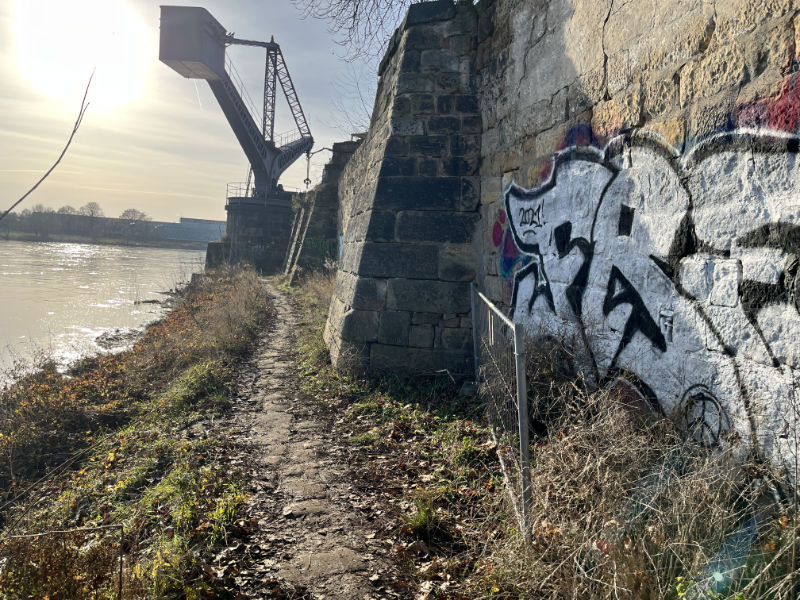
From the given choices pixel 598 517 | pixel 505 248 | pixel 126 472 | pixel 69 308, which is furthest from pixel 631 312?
pixel 69 308

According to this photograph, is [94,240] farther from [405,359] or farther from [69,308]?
[405,359]

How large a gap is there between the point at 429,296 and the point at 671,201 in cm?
320

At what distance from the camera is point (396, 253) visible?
5922 mm

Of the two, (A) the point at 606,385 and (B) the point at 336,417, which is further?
(B) the point at 336,417

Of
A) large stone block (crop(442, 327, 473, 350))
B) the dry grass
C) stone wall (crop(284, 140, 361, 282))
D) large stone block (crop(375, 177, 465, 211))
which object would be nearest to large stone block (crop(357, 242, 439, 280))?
large stone block (crop(375, 177, 465, 211))

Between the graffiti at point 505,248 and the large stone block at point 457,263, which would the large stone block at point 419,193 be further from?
the graffiti at point 505,248

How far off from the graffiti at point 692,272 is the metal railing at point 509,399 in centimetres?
57

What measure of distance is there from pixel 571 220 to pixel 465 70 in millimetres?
2873

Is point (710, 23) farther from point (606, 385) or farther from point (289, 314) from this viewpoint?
point (289, 314)

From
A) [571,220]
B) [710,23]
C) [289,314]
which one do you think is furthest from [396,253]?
[289,314]

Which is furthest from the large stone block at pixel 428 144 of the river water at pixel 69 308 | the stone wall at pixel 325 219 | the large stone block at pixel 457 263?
the stone wall at pixel 325 219

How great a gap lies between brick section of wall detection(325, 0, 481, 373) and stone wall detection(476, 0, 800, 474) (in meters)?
1.08

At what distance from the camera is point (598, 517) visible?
2.33 metres

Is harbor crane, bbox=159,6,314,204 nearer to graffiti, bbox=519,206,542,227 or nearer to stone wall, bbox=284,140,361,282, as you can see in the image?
stone wall, bbox=284,140,361,282
